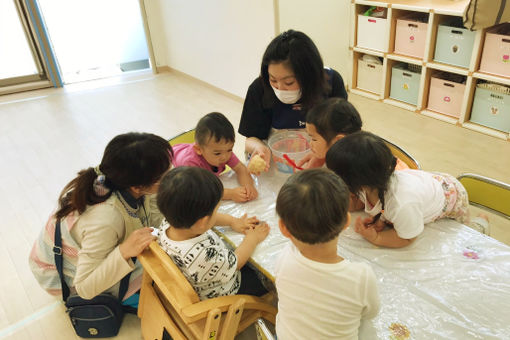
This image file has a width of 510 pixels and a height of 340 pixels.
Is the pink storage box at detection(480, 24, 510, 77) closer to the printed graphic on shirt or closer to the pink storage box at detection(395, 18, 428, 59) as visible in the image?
the pink storage box at detection(395, 18, 428, 59)

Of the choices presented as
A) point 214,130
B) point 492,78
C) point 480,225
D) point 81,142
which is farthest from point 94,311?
point 492,78

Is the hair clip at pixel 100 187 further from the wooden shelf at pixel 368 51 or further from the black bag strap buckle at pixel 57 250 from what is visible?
the wooden shelf at pixel 368 51

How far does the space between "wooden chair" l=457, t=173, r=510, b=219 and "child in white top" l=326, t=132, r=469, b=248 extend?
0.26 m

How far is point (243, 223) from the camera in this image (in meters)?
1.34

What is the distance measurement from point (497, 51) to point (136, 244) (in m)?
2.89

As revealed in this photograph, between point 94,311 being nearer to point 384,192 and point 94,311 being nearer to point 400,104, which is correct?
point 384,192

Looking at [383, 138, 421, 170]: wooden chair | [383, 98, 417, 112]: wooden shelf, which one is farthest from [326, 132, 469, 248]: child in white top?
[383, 98, 417, 112]: wooden shelf

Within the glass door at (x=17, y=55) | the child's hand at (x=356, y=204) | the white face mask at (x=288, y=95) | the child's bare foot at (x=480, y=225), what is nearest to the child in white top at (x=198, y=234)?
the child's hand at (x=356, y=204)

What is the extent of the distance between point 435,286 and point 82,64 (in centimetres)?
538

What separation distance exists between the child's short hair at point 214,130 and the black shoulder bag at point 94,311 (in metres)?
0.61

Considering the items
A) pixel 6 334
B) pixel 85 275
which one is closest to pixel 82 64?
pixel 6 334

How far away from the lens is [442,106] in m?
3.34

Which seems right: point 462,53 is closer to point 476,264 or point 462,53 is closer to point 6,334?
point 476,264

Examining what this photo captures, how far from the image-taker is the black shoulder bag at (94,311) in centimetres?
150
